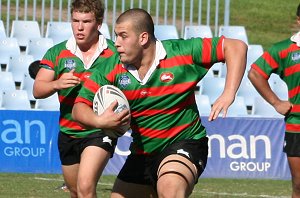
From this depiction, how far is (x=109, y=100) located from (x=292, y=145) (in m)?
2.61

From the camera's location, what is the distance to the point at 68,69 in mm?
8898

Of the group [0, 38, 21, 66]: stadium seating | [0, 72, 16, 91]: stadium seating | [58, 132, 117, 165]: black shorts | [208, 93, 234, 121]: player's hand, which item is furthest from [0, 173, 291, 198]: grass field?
[208, 93, 234, 121]: player's hand

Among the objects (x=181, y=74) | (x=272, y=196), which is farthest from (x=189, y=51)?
(x=272, y=196)

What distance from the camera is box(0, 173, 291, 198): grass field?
1280cm

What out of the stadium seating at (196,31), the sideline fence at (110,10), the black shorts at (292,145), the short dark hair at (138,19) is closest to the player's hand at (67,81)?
the short dark hair at (138,19)

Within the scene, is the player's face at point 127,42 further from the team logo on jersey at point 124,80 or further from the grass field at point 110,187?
the grass field at point 110,187

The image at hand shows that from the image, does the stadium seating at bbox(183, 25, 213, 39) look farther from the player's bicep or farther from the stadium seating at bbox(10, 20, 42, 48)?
the player's bicep

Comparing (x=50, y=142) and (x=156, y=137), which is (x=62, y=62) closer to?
(x=156, y=137)

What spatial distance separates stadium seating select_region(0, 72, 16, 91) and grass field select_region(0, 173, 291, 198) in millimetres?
2695

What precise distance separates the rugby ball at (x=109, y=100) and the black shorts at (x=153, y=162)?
0.36 m

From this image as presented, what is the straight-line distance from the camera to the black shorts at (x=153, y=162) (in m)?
7.37

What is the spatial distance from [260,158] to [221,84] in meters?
2.75

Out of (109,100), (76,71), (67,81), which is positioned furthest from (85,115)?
(76,71)

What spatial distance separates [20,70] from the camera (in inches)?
707
